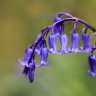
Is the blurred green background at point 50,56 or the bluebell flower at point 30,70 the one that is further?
the blurred green background at point 50,56

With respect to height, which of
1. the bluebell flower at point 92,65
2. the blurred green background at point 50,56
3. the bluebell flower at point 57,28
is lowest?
the blurred green background at point 50,56

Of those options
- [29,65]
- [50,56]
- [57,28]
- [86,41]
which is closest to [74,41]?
[86,41]

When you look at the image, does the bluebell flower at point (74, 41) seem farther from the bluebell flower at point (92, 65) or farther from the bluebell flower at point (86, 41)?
the bluebell flower at point (92, 65)

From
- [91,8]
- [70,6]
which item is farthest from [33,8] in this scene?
[91,8]

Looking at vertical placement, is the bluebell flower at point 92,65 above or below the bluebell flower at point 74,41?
below

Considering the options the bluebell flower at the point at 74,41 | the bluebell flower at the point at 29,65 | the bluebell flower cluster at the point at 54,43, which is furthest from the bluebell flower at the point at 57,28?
the bluebell flower at the point at 29,65

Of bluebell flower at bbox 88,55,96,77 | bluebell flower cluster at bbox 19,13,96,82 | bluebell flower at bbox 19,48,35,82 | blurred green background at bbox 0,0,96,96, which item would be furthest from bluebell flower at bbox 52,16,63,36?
blurred green background at bbox 0,0,96,96

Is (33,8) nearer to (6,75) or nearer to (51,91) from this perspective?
(6,75)

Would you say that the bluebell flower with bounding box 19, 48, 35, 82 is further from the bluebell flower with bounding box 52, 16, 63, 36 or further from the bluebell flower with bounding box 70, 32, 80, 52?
the bluebell flower with bounding box 70, 32, 80, 52
